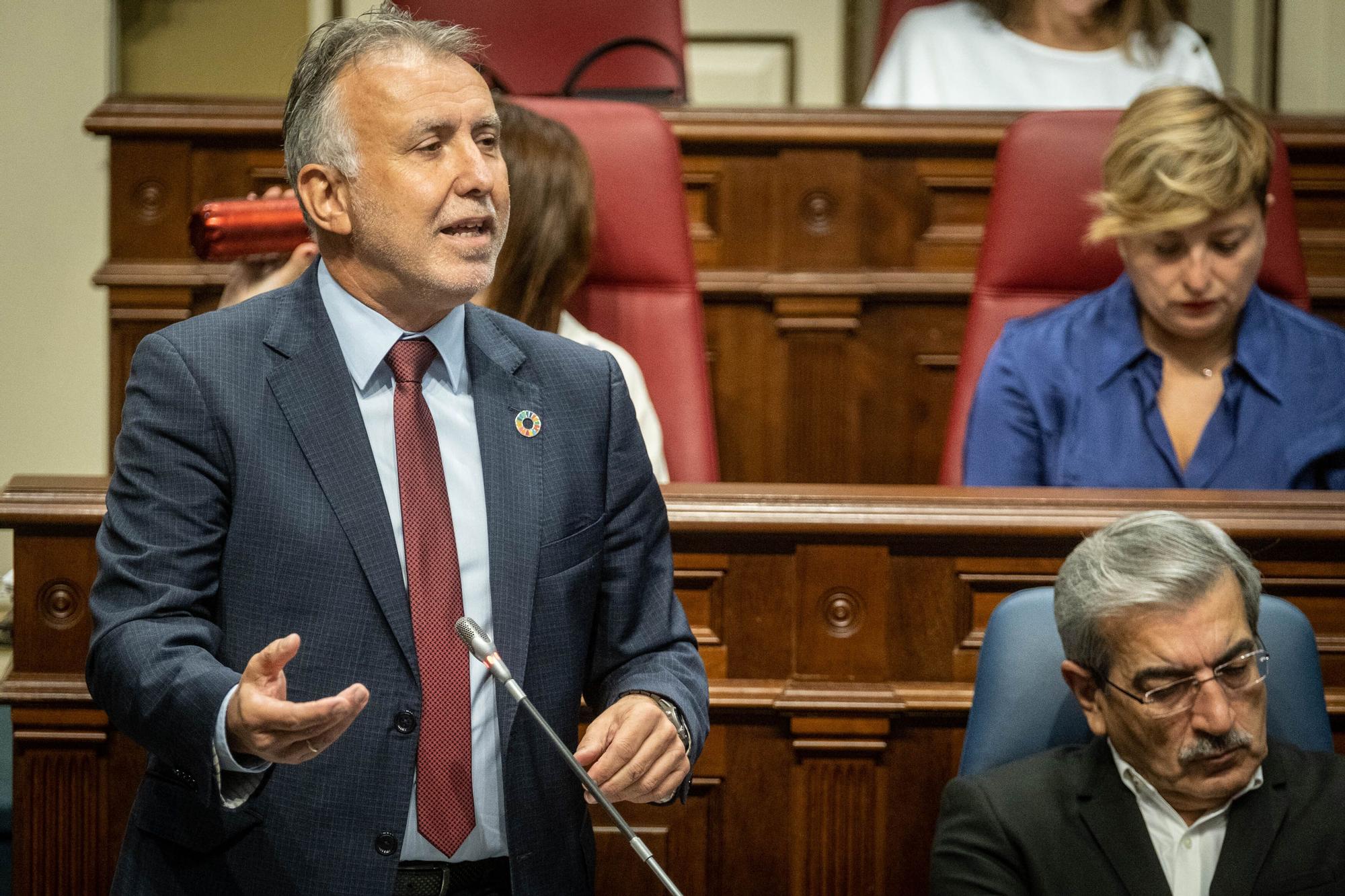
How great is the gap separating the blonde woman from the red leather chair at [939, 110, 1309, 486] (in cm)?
13

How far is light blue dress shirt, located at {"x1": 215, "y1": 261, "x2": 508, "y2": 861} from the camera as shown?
0.83 meters

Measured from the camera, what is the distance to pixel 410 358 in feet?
2.82

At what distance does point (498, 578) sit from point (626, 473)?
110mm

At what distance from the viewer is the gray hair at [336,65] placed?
2.79 ft

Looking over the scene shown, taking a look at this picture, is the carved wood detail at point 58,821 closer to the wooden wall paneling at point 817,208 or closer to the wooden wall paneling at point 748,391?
the wooden wall paneling at point 748,391

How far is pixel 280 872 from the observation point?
810mm

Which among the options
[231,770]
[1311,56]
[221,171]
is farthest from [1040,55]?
[231,770]

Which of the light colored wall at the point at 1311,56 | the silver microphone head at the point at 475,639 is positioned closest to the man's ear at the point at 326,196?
the silver microphone head at the point at 475,639

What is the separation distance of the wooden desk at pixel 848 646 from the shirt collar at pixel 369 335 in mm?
388

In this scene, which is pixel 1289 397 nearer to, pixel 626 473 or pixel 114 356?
pixel 626 473

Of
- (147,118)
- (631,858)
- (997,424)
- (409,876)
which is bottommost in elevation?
(631,858)

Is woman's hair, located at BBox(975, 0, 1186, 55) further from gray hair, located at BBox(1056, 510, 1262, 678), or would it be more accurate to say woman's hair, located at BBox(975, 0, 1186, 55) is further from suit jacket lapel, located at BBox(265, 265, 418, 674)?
suit jacket lapel, located at BBox(265, 265, 418, 674)

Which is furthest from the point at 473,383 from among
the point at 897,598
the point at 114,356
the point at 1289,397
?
the point at 114,356

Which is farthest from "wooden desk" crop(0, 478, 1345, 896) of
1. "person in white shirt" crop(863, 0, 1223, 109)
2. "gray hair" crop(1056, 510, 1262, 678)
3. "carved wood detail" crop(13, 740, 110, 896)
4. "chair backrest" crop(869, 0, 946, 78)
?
"chair backrest" crop(869, 0, 946, 78)
